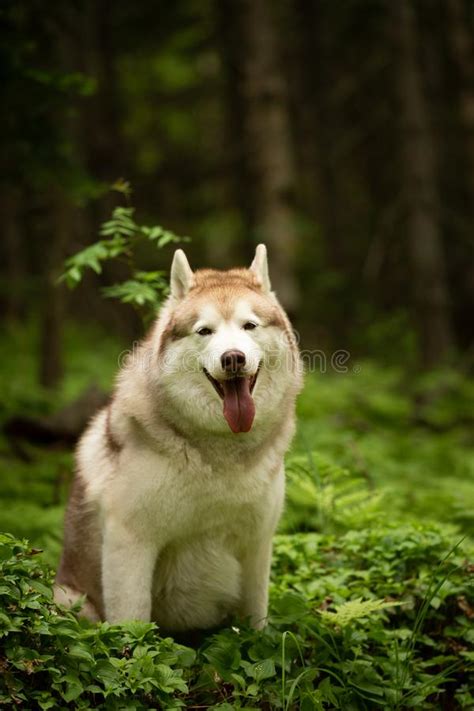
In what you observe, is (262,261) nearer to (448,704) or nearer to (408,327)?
(448,704)

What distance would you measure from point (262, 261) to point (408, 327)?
12.7m

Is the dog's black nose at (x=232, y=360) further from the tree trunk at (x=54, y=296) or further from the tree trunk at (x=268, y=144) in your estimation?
the tree trunk at (x=54, y=296)

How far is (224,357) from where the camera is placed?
395cm

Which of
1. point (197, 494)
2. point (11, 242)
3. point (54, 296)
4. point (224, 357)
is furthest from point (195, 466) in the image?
point (11, 242)

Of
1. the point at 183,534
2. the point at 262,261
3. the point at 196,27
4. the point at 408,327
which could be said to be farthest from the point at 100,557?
the point at 196,27

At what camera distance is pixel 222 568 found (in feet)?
14.2

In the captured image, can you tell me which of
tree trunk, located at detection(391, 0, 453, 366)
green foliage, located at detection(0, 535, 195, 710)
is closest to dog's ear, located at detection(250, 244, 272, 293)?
green foliage, located at detection(0, 535, 195, 710)

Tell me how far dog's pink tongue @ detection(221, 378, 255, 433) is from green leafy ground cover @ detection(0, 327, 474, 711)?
1.08 m

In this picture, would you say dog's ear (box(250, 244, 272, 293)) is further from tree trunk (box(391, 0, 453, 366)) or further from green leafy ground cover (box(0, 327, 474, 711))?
tree trunk (box(391, 0, 453, 366))

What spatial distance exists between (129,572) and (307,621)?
3.28 ft

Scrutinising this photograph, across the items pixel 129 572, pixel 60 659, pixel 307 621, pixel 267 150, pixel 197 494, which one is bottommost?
pixel 307 621

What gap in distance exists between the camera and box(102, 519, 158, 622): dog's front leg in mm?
4141

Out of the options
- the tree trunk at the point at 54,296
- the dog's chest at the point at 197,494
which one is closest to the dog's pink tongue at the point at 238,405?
the dog's chest at the point at 197,494

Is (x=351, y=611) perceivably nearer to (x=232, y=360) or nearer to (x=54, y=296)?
(x=232, y=360)
